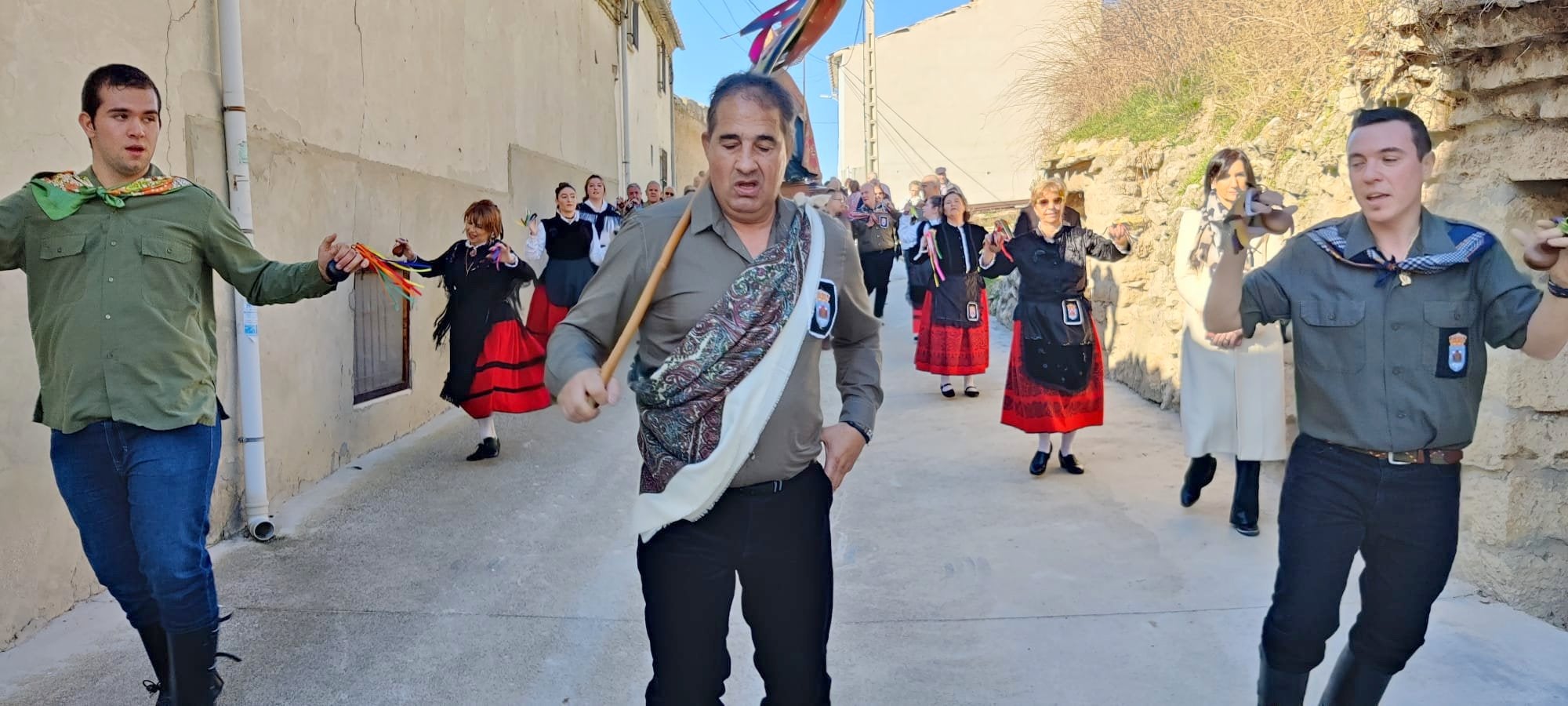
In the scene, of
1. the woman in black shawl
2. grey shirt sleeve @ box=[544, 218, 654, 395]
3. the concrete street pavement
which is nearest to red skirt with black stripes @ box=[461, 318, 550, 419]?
the woman in black shawl

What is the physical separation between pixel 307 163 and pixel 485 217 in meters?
1.21

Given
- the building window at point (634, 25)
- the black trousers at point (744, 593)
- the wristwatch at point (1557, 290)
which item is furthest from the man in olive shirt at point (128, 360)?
the building window at point (634, 25)

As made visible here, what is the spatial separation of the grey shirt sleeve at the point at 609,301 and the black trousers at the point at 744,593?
1.46 ft

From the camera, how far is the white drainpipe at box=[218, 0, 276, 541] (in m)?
5.00

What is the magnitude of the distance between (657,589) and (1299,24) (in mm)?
6378

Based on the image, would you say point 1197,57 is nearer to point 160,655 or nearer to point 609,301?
point 609,301

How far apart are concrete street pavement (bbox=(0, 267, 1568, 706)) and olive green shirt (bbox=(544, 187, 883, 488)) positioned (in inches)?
58.0

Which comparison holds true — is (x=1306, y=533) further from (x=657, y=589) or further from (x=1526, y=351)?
(x=657, y=589)

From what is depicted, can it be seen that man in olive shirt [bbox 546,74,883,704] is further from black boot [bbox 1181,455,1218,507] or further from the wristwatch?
black boot [bbox 1181,455,1218,507]

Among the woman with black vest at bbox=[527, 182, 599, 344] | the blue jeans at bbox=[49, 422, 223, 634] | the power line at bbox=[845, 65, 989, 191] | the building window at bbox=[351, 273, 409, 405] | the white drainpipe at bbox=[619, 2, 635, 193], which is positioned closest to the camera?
the blue jeans at bbox=[49, 422, 223, 634]

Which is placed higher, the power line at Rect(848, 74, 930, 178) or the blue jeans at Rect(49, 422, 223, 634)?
the power line at Rect(848, 74, 930, 178)

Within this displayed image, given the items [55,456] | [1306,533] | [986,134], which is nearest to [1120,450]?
[1306,533]

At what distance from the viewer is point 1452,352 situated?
253cm

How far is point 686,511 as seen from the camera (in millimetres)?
2180
